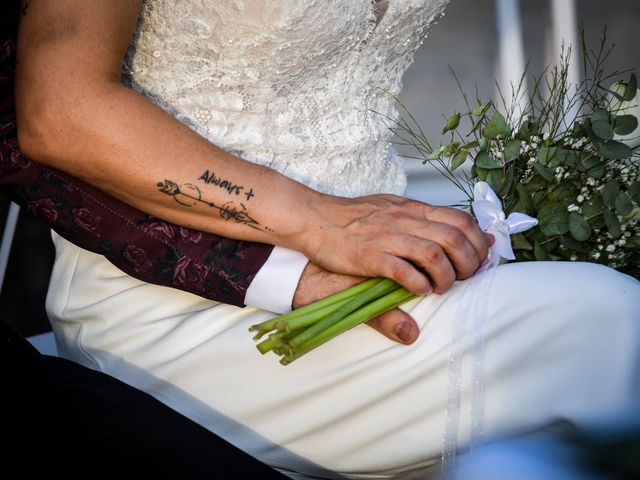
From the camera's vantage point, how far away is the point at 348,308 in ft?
4.30

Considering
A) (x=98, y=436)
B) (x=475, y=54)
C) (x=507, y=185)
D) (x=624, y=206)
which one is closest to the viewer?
(x=98, y=436)

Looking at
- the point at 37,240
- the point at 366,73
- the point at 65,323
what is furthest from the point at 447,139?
the point at 65,323

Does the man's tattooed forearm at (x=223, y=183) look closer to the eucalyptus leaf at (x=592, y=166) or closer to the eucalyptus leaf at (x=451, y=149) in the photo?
the eucalyptus leaf at (x=451, y=149)

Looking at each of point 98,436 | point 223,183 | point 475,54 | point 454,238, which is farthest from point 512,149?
point 475,54

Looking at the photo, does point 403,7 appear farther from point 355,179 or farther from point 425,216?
point 425,216

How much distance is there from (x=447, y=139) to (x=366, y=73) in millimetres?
3320

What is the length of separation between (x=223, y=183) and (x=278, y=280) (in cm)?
20

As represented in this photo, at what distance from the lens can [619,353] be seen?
1.27m

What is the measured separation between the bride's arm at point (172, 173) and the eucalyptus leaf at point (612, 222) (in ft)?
1.06

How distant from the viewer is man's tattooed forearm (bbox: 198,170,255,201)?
1369 millimetres

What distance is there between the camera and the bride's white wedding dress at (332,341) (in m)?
1.30

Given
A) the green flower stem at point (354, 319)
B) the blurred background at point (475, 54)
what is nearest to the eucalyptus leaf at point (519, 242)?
the green flower stem at point (354, 319)

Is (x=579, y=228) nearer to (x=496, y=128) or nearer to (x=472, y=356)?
(x=496, y=128)

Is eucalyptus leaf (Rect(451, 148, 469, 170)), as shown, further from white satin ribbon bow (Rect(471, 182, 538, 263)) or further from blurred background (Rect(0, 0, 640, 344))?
blurred background (Rect(0, 0, 640, 344))
